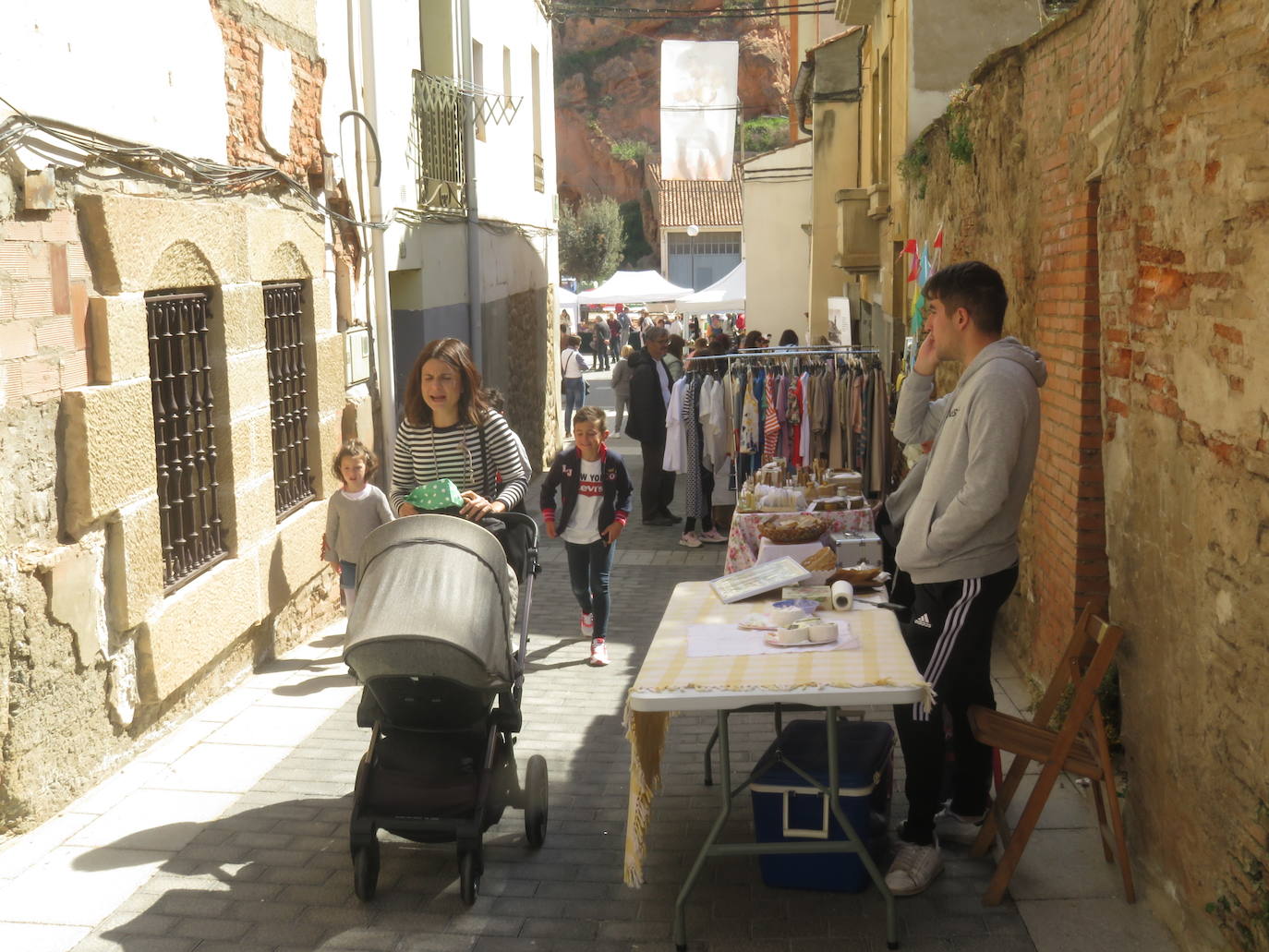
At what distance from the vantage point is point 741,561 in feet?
24.6

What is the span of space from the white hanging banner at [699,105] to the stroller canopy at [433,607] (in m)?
17.8

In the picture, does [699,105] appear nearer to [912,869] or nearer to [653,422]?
[653,422]

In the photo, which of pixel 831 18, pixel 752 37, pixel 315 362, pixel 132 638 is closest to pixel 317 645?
pixel 315 362

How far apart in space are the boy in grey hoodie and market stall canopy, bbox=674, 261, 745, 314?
2483cm

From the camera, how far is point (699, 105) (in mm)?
21969

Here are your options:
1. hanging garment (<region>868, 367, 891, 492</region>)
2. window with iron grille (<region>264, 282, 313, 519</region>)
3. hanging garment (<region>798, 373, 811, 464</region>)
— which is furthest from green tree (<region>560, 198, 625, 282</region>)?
window with iron grille (<region>264, 282, 313, 519</region>)

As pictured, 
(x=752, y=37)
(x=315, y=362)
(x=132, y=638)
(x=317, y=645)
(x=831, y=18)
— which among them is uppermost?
(x=752, y=37)

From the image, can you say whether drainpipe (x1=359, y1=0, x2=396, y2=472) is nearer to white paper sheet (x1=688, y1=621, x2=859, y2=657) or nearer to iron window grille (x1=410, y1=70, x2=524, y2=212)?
iron window grille (x1=410, y1=70, x2=524, y2=212)

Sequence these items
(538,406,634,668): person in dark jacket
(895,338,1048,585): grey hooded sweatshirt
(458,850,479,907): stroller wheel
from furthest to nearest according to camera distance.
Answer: (538,406,634,668): person in dark jacket, (458,850,479,907): stroller wheel, (895,338,1048,585): grey hooded sweatshirt

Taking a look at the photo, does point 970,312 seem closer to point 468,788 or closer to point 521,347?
point 468,788

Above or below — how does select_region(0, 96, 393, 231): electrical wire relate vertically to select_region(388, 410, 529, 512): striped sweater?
above

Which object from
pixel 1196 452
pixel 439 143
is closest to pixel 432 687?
pixel 1196 452

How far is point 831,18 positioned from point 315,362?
23702 mm

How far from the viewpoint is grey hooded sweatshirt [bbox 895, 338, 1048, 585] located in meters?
4.31
